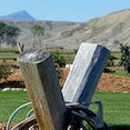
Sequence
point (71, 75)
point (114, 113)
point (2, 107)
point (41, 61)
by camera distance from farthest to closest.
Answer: point (2, 107), point (114, 113), point (71, 75), point (41, 61)

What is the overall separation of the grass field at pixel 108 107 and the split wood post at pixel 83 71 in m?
3.09

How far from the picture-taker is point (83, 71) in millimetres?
5895

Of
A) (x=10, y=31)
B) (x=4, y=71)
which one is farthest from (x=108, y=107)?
(x=10, y=31)

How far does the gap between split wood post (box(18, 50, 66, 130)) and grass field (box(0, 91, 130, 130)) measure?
4.28m

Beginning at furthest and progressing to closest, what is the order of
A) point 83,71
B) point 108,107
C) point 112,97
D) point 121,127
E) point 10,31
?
1. point 10,31
2. point 112,97
3. point 108,107
4. point 121,127
5. point 83,71

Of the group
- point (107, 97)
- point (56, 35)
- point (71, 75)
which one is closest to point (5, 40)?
point (56, 35)

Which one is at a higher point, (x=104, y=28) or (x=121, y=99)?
(x=121, y=99)

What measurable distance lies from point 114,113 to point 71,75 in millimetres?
5815

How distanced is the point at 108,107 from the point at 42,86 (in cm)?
858

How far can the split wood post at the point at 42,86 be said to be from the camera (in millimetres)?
4582

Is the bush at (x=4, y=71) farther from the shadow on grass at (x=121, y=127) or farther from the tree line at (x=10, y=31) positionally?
the tree line at (x=10, y=31)

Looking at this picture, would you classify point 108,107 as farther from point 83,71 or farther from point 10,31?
point 10,31

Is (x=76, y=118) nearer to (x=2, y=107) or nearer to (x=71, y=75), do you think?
(x=71, y=75)

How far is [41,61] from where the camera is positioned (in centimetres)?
456
